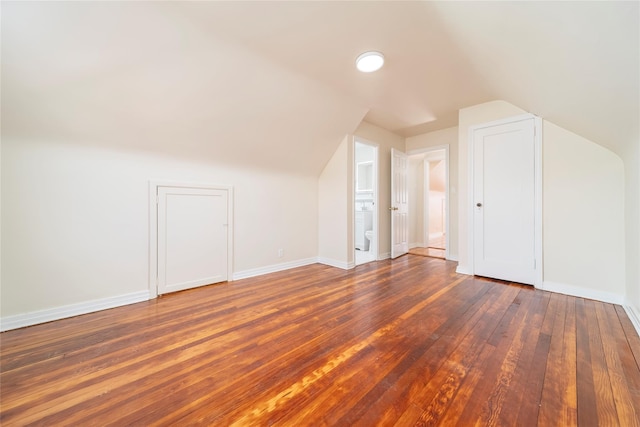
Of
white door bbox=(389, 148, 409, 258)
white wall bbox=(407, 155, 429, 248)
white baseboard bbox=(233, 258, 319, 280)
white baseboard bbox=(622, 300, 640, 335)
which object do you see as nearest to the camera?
white baseboard bbox=(622, 300, 640, 335)

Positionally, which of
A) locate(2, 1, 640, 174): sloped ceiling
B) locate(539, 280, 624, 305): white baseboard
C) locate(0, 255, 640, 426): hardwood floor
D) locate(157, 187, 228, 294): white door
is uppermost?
locate(2, 1, 640, 174): sloped ceiling

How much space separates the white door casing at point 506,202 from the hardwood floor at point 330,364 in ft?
2.10

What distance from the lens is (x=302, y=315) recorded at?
2084mm

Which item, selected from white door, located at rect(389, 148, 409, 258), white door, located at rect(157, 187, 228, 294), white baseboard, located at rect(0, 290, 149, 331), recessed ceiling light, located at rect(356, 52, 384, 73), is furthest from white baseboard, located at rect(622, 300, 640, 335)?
white baseboard, located at rect(0, 290, 149, 331)

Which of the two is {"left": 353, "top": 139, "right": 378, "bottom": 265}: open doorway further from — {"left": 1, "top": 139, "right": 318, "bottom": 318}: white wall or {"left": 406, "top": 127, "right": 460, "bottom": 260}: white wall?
{"left": 1, "top": 139, "right": 318, "bottom": 318}: white wall

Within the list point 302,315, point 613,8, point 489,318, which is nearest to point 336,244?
point 302,315

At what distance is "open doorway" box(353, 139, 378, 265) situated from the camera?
4156 millimetres

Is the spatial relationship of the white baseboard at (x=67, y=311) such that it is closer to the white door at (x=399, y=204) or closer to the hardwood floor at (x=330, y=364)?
the hardwood floor at (x=330, y=364)

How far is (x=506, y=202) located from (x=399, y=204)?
1.78 m

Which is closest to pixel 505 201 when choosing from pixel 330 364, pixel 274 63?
pixel 330 364

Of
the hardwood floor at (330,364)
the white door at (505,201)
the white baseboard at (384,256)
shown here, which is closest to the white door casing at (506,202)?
the white door at (505,201)

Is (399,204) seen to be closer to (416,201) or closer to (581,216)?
(416,201)

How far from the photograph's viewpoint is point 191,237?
2.82 metres

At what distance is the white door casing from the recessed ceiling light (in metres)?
1.92
